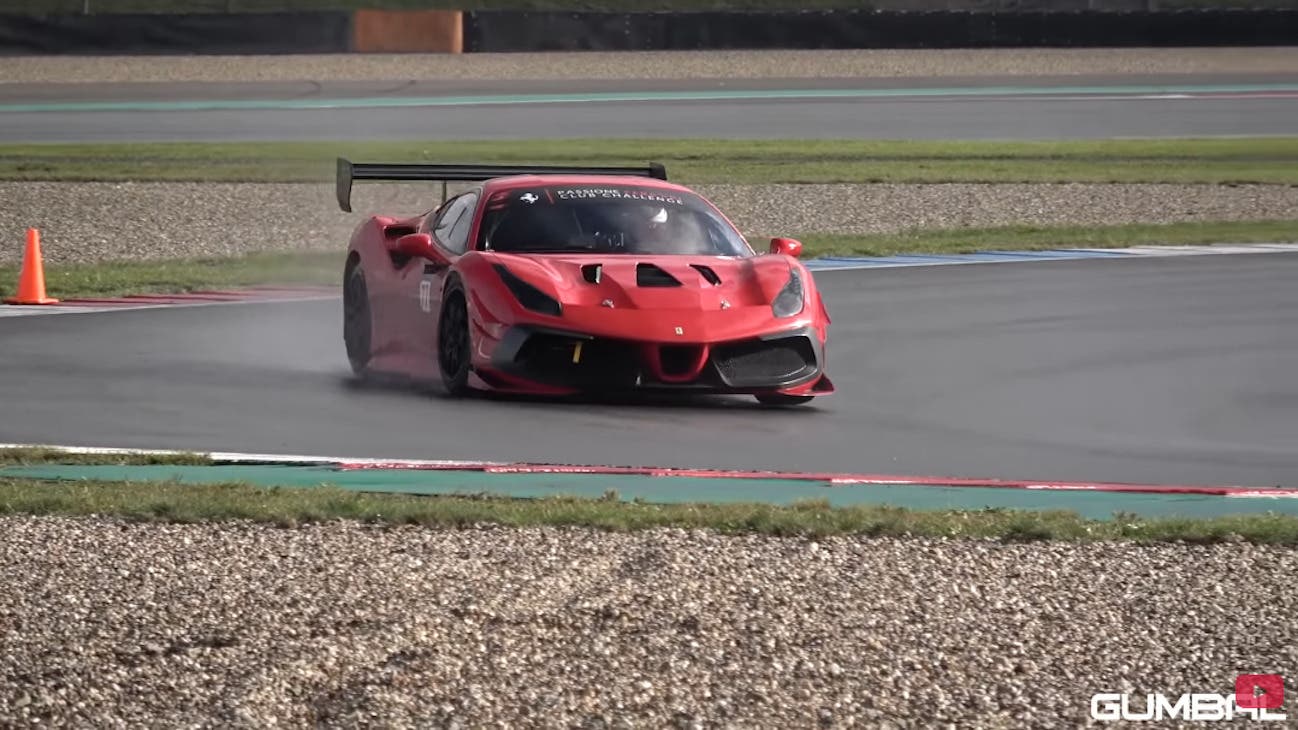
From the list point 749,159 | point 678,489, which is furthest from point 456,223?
point 749,159

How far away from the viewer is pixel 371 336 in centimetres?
1173

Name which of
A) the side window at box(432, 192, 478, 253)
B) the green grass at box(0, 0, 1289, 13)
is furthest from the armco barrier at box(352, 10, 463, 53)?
the side window at box(432, 192, 478, 253)

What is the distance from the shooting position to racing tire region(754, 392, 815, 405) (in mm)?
10617

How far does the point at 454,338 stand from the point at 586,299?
2.69ft

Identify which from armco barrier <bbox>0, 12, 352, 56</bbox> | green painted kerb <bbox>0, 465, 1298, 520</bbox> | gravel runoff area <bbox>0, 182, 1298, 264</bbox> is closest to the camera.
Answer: green painted kerb <bbox>0, 465, 1298, 520</bbox>

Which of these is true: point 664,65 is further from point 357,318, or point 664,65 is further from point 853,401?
point 853,401

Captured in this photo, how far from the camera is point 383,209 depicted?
72.1 feet

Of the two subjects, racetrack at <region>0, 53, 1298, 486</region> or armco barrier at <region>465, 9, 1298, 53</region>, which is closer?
racetrack at <region>0, 53, 1298, 486</region>

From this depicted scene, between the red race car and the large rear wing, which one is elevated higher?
the large rear wing

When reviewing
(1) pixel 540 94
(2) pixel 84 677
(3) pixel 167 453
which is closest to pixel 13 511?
(3) pixel 167 453

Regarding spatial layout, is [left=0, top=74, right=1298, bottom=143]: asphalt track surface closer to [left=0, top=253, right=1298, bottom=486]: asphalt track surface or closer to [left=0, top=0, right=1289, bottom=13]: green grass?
[left=0, top=0, right=1289, bottom=13]: green grass

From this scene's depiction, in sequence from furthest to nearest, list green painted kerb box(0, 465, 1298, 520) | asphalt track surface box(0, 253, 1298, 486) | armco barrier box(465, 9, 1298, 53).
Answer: armco barrier box(465, 9, 1298, 53) → asphalt track surface box(0, 253, 1298, 486) → green painted kerb box(0, 465, 1298, 520)

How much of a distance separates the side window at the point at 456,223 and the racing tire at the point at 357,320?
564mm

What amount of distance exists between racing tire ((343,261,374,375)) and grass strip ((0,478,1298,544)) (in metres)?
3.69
